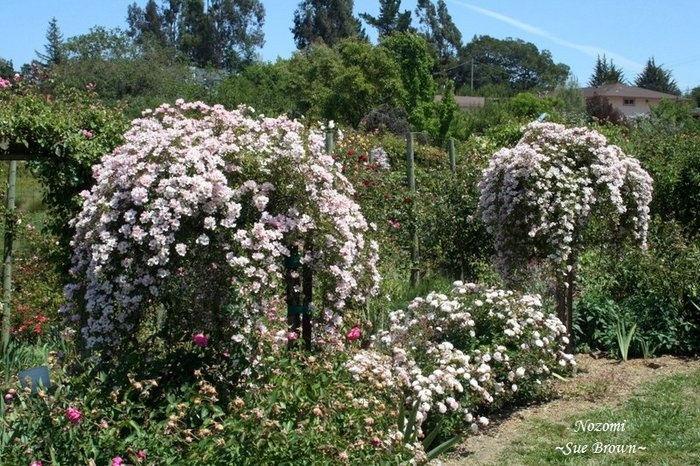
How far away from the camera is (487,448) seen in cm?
467

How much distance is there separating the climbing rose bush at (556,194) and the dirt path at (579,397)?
85 centimetres

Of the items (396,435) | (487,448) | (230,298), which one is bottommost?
(487,448)

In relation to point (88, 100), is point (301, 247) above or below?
below

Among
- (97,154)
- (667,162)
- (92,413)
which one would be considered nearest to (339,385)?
(92,413)

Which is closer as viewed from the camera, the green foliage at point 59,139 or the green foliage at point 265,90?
the green foliage at point 59,139

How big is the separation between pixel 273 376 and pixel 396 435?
60cm

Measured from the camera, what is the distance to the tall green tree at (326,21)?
203 ft

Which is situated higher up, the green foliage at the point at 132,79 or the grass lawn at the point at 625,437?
the green foliage at the point at 132,79

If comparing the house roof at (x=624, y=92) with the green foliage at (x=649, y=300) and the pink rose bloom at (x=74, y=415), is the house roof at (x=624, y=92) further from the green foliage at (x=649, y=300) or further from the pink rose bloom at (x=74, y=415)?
the pink rose bloom at (x=74, y=415)

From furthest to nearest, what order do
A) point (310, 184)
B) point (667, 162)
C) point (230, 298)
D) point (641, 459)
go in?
point (667, 162) < point (641, 459) < point (310, 184) < point (230, 298)

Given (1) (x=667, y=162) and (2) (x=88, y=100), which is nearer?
(2) (x=88, y=100)

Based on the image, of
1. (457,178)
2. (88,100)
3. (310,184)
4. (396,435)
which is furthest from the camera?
(457,178)

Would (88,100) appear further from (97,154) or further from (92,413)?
(92,413)

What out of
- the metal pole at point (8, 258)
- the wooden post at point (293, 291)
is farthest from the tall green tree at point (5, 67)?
the wooden post at point (293, 291)
